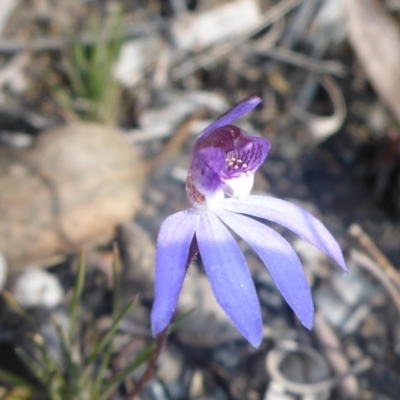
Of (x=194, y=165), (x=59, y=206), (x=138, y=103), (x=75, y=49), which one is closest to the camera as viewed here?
(x=194, y=165)

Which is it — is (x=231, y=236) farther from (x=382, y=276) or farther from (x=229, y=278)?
(x=382, y=276)

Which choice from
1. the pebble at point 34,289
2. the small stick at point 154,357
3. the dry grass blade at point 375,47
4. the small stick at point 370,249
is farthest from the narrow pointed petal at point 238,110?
the dry grass blade at point 375,47

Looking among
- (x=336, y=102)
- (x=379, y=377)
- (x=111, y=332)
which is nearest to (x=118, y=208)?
(x=111, y=332)

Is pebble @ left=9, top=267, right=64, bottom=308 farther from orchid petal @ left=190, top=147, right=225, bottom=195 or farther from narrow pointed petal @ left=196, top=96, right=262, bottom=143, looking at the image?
narrow pointed petal @ left=196, top=96, right=262, bottom=143

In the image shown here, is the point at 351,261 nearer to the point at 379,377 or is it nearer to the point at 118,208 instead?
the point at 379,377

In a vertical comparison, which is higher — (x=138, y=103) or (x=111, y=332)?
(x=111, y=332)

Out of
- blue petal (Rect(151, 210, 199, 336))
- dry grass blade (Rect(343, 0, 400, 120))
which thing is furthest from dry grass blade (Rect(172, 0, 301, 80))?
blue petal (Rect(151, 210, 199, 336))

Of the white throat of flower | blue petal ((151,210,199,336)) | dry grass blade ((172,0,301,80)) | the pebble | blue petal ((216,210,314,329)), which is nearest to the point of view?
blue petal ((151,210,199,336))
